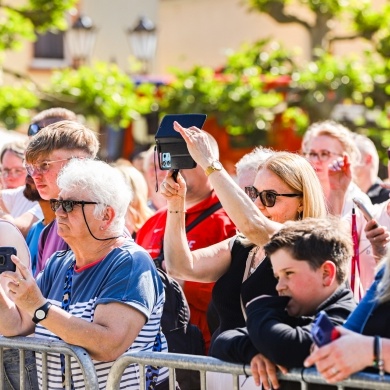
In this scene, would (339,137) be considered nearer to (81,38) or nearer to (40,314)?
(40,314)

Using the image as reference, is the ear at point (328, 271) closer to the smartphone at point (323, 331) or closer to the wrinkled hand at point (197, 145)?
the smartphone at point (323, 331)

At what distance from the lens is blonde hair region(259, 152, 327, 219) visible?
4.42m

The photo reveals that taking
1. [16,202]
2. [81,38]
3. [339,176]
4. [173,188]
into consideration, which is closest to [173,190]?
[173,188]

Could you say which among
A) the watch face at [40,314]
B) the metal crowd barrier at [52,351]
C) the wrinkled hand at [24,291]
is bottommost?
the metal crowd barrier at [52,351]

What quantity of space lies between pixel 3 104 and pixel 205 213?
10.1 m

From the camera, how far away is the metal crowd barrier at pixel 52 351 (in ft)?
13.6

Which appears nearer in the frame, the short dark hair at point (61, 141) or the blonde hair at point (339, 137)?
the short dark hair at point (61, 141)

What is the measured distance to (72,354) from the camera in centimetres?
416

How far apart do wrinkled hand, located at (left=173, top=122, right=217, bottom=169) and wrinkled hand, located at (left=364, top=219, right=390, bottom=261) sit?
849mm

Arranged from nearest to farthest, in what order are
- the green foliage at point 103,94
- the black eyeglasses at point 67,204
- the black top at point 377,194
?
the black eyeglasses at point 67,204 < the black top at point 377,194 < the green foliage at point 103,94

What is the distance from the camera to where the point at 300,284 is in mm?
3635

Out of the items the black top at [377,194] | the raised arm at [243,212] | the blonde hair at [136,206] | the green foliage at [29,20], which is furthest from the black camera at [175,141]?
the green foliage at [29,20]

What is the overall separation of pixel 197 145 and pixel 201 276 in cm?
59

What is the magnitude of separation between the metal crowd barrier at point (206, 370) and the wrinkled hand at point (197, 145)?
34.2 inches
